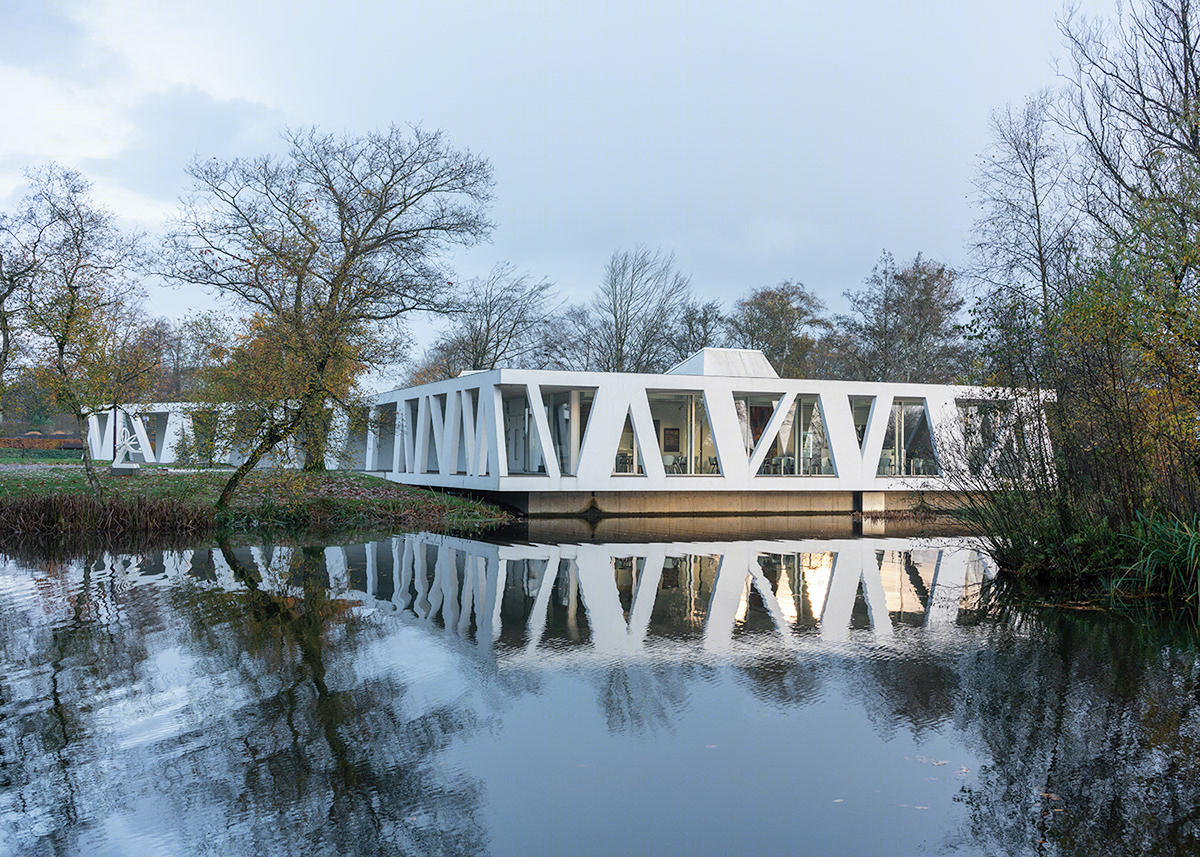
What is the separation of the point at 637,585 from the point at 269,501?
1034cm

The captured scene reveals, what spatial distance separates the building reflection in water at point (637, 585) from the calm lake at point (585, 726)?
0.09 metres

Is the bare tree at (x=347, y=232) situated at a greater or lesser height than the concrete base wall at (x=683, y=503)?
greater

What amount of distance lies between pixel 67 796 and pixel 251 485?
15.8 metres

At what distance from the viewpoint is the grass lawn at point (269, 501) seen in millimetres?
15805

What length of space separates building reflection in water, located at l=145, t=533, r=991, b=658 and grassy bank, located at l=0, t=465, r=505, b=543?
3397mm

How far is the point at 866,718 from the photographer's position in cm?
497

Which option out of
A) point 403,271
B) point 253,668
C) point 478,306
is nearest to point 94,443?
point 478,306

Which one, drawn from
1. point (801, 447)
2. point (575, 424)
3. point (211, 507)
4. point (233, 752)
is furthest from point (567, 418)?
point (233, 752)

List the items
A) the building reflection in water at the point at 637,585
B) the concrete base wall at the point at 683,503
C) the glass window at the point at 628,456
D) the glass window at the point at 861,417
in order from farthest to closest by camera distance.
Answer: the glass window at the point at 861,417, the glass window at the point at 628,456, the concrete base wall at the point at 683,503, the building reflection in water at the point at 637,585

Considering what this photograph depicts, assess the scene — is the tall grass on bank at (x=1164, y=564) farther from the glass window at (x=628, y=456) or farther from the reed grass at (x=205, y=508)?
the glass window at (x=628, y=456)

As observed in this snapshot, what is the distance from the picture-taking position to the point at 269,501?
1773cm

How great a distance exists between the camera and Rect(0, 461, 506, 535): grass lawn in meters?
15.8

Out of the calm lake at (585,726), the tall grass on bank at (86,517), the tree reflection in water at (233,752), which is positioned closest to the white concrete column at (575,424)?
the tall grass on bank at (86,517)

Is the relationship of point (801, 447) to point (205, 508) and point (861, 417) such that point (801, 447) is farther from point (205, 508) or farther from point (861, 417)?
point (205, 508)
